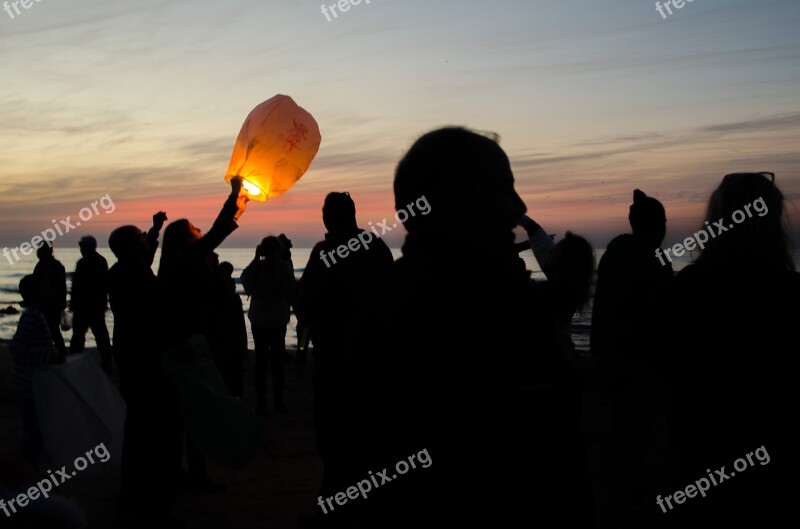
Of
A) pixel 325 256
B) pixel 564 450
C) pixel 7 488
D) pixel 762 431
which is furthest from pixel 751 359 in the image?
pixel 325 256

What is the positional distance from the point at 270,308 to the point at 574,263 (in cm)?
691

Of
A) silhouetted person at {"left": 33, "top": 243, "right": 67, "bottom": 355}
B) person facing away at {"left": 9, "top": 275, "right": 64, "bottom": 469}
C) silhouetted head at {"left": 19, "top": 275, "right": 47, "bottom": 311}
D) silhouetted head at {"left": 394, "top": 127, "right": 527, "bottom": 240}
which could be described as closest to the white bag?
person facing away at {"left": 9, "top": 275, "right": 64, "bottom": 469}

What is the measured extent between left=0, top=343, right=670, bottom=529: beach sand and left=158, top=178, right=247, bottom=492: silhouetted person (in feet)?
4.20

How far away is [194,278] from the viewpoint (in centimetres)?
590

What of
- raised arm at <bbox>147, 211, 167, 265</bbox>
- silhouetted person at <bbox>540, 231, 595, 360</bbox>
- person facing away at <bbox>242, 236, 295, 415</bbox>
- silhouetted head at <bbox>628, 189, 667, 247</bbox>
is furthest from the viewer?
person facing away at <bbox>242, 236, 295, 415</bbox>

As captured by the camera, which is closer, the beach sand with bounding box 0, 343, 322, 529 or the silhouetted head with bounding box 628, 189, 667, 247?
the silhouetted head with bounding box 628, 189, 667, 247

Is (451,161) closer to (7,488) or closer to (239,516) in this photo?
(7,488)

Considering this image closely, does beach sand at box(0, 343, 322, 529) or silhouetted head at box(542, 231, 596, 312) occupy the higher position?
silhouetted head at box(542, 231, 596, 312)

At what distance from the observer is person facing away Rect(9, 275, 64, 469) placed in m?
6.25

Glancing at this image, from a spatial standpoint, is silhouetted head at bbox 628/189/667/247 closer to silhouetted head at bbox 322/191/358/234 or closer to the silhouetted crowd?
the silhouetted crowd

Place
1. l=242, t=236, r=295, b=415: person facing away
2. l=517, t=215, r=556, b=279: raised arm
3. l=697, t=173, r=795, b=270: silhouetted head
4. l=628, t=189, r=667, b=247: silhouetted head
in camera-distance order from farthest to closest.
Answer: l=242, t=236, r=295, b=415: person facing away < l=628, t=189, r=667, b=247: silhouetted head < l=517, t=215, r=556, b=279: raised arm < l=697, t=173, r=795, b=270: silhouetted head

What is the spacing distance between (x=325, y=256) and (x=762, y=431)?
11.0ft

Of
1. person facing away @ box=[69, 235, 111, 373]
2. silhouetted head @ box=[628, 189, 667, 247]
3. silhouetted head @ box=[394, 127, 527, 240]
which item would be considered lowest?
person facing away @ box=[69, 235, 111, 373]

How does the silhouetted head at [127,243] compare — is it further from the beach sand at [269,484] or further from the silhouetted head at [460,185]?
the silhouetted head at [460,185]
